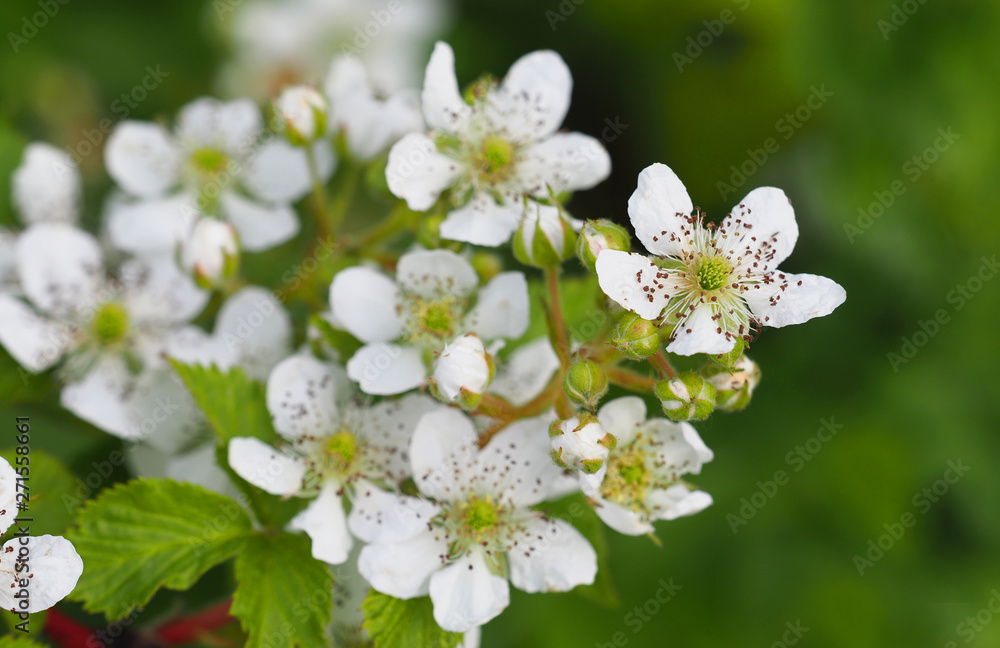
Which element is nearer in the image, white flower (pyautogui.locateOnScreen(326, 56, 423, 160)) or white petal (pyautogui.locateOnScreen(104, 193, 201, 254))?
white flower (pyautogui.locateOnScreen(326, 56, 423, 160))

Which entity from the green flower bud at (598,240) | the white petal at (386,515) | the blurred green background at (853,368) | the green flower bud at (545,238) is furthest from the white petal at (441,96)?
the blurred green background at (853,368)

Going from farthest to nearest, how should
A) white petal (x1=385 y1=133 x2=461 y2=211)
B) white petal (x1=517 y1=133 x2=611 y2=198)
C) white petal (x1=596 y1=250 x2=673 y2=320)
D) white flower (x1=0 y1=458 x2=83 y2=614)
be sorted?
white petal (x1=517 y1=133 x2=611 y2=198) < white petal (x1=385 y1=133 x2=461 y2=211) < white petal (x1=596 y1=250 x2=673 y2=320) < white flower (x1=0 y1=458 x2=83 y2=614)

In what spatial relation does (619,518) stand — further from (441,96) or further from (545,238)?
(441,96)

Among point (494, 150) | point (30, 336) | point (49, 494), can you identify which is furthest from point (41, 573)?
point (494, 150)

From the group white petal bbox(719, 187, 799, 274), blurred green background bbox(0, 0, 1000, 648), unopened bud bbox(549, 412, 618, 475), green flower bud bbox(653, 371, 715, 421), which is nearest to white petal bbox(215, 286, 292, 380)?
unopened bud bbox(549, 412, 618, 475)

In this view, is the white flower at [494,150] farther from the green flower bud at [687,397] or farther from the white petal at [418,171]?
the green flower bud at [687,397]

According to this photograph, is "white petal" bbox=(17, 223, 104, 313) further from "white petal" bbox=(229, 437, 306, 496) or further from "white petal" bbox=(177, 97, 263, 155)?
"white petal" bbox=(229, 437, 306, 496)

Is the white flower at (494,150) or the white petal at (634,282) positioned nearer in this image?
the white petal at (634,282)
